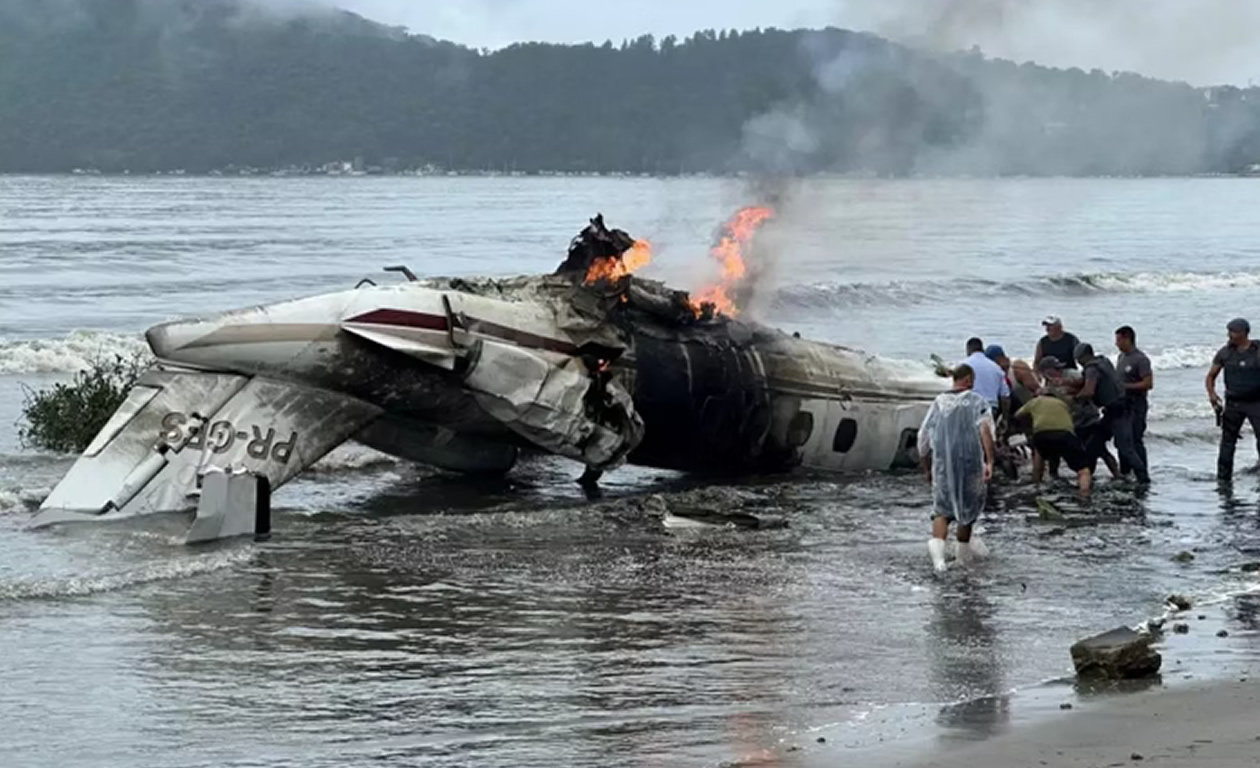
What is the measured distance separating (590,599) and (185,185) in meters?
135

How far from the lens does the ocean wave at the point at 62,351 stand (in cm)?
3344

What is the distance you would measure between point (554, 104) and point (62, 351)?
38.4 m

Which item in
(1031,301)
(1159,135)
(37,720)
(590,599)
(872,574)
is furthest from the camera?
(1031,301)

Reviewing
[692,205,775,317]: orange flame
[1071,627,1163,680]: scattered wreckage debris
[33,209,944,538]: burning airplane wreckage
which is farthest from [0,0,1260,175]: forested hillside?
[1071,627,1163,680]: scattered wreckage debris

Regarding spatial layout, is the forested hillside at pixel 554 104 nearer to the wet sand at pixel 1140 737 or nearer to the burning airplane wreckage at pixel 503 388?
the burning airplane wreckage at pixel 503 388

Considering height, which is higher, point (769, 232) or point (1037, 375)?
point (769, 232)

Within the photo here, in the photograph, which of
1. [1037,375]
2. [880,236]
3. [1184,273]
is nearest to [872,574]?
[1037,375]

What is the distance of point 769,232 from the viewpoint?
2345cm

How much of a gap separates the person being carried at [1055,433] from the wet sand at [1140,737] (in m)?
9.44

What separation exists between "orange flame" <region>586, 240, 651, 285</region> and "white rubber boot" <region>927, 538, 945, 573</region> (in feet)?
19.9

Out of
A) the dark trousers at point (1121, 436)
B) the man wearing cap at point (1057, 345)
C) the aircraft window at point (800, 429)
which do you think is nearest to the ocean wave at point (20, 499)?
the aircraft window at point (800, 429)

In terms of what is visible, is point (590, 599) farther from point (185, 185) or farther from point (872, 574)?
point (185, 185)

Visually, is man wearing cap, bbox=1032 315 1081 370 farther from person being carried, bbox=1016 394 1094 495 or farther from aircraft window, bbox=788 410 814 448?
aircraft window, bbox=788 410 814 448

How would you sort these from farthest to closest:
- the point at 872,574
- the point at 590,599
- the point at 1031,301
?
the point at 1031,301 → the point at 872,574 → the point at 590,599
